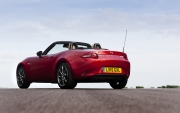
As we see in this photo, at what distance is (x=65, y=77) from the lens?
10977 millimetres

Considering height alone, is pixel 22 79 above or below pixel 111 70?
below

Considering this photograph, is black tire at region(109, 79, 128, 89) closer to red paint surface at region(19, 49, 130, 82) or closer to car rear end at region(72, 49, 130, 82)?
red paint surface at region(19, 49, 130, 82)

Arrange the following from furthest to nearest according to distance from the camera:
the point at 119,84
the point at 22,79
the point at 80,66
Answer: the point at 22,79
the point at 119,84
the point at 80,66

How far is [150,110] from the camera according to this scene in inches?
179

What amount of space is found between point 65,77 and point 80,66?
23.6 inches

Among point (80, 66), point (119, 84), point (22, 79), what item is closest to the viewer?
point (80, 66)

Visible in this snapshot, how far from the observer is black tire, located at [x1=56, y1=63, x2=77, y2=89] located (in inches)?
425

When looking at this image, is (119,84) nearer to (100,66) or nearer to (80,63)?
(100,66)

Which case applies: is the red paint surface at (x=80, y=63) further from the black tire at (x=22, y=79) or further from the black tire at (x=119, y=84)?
the black tire at (x=22, y=79)

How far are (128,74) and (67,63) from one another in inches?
74.8

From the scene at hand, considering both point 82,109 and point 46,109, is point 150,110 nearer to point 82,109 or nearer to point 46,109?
point 82,109

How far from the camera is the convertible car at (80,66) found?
10.7m

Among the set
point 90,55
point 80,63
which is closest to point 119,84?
point 90,55

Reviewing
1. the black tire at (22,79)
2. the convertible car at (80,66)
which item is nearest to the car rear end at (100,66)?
the convertible car at (80,66)
